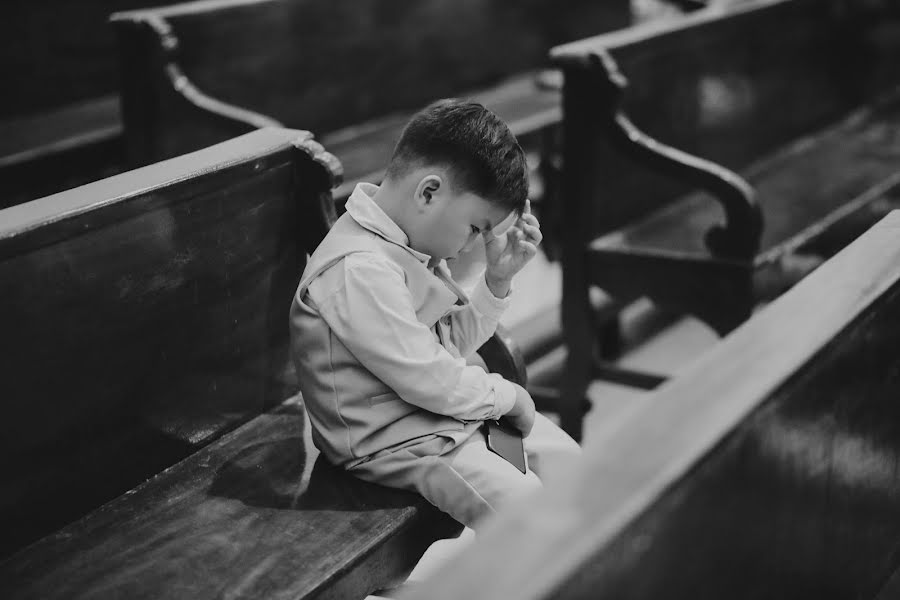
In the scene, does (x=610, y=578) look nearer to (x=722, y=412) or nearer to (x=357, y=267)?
(x=722, y=412)

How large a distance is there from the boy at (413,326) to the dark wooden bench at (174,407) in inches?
3.5

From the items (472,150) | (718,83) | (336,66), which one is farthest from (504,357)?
(336,66)

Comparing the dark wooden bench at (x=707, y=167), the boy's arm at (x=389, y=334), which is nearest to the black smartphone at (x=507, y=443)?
the boy's arm at (x=389, y=334)

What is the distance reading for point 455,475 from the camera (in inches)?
70.9

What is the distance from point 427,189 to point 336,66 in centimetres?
215

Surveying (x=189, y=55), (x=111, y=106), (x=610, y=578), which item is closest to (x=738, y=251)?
(x=189, y=55)

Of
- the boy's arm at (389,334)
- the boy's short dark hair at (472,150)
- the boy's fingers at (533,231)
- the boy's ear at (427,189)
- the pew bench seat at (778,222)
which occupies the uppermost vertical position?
the boy's short dark hair at (472,150)

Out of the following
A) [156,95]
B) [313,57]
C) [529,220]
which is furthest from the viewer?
[313,57]

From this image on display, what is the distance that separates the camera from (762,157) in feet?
13.1

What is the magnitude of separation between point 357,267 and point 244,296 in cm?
42

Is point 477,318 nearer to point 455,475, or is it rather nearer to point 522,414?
point 522,414

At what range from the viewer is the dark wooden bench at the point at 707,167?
294 centimetres

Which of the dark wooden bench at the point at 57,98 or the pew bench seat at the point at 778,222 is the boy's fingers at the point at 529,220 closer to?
the pew bench seat at the point at 778,222

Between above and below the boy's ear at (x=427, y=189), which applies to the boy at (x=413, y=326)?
below
